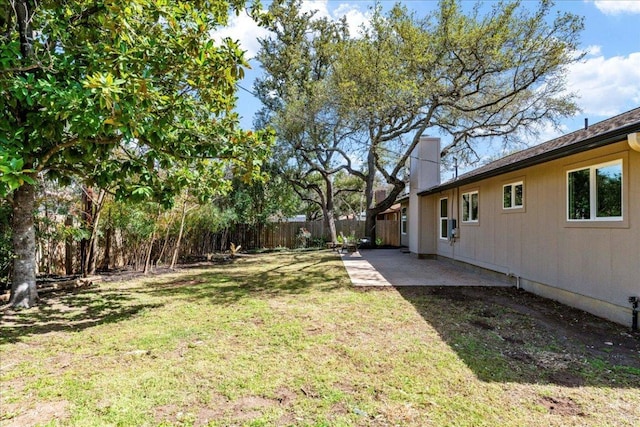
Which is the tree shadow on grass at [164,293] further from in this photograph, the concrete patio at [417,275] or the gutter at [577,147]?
the gutter at [577,147]

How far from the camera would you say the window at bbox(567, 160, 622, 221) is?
198 inches

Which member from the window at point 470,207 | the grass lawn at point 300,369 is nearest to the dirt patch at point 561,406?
the grass lawn at point 300,369

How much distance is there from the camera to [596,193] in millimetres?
5383

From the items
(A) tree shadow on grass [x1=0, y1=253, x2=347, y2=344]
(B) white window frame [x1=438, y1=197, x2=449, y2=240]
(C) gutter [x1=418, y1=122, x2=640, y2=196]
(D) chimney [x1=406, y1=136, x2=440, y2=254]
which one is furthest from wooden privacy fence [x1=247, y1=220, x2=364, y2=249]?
(C) gutter [x1=418, y1=122, x2=640, y2=196]

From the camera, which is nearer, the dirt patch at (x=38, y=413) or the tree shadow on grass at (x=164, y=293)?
the dirt patch at (x=38, y=413)

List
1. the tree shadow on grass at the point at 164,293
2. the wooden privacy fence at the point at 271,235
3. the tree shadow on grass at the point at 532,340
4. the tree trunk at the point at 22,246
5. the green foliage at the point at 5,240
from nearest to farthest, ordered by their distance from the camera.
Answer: the tree shadow on grass at the point at 532,340 < the tree shadow on grass at the point at 164,293 < the tree trunk at the point at 22,246 < the green foliage at the point at 5,240 < the wooden privacy fence at the point at 271,235

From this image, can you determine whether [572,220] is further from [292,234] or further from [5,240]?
[292,234]

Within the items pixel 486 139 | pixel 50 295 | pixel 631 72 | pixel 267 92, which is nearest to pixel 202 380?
pixel 50 295

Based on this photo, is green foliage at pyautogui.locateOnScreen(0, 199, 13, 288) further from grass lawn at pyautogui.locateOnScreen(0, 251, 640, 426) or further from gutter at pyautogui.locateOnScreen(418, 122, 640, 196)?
gutter at pyautogui.locateOnScreen(418, 122, 640, 196)

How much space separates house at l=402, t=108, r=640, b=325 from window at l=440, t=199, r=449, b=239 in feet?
5.75

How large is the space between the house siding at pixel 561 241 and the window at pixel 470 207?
30 cm

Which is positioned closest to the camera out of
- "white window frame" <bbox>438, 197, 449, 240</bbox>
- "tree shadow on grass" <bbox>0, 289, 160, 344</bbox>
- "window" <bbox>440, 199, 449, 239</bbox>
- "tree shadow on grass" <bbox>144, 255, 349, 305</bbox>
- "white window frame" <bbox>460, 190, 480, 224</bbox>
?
"tree shadow on grass" <bbox>0, 289, 160, 344</bbox>

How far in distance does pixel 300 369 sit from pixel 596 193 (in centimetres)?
534

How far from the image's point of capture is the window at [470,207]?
31.8ft
